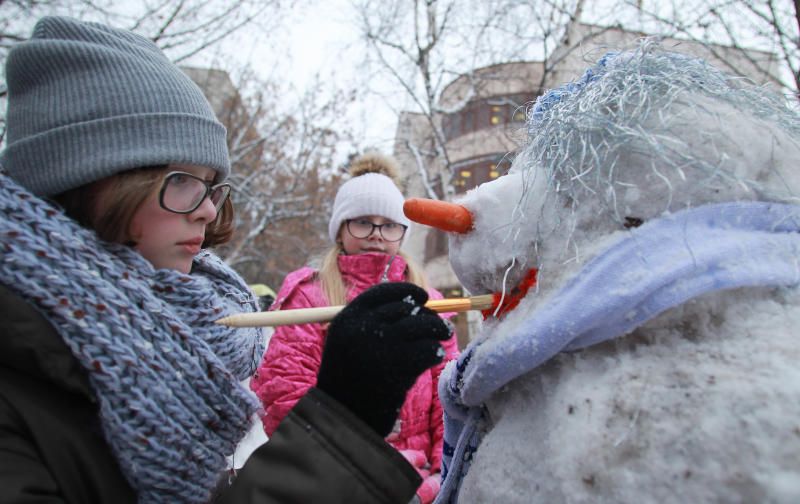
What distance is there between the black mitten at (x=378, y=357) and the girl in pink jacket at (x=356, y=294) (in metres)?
0.68

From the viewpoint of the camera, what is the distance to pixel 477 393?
854mm

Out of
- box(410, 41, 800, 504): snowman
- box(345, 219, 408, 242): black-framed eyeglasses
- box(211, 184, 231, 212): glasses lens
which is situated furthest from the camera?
box(345, 219, 408, 242): black-framed eyeglasses

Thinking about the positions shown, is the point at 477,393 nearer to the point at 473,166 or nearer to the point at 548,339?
the point at 548,339

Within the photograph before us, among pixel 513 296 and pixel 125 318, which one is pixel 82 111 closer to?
pixel 125 318

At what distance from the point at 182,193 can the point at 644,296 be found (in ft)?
3.14

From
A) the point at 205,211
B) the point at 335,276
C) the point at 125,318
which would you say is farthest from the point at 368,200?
the point at 125,318

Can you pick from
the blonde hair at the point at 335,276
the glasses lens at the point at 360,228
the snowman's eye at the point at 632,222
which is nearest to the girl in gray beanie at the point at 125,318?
the snowman's eye at the point at 632,222

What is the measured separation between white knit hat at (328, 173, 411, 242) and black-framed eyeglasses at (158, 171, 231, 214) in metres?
1.17

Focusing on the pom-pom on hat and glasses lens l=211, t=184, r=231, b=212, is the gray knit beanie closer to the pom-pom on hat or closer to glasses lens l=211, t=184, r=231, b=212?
glasses lens l=211, t=184, r=231, b=212

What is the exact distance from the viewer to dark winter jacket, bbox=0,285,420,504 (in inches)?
30.1

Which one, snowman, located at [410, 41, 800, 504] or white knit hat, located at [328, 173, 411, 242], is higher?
white knit hat, located at [328, 173, 411, 242]

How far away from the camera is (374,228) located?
2230mm

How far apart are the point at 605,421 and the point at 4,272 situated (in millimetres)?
1008

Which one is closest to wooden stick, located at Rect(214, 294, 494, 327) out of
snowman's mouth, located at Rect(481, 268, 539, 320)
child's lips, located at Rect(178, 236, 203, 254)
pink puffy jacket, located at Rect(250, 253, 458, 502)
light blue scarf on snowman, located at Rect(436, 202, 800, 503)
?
snowman's mouth, located at Rect(481, 268, 539, 320)
